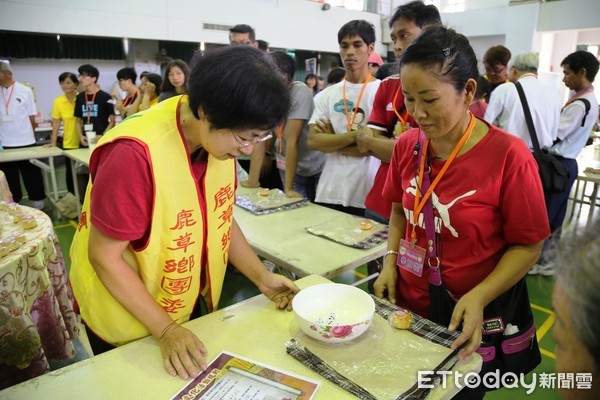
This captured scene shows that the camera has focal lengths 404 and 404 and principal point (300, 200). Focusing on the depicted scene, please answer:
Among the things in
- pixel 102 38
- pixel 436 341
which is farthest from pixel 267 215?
pixel 102 38

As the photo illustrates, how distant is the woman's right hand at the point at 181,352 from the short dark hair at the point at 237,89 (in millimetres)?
492

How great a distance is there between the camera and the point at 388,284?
1268 millimetres

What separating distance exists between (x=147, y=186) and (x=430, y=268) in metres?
0.77

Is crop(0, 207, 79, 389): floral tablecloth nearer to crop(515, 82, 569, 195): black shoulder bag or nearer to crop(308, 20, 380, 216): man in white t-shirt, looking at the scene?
crop(308, 20, 380, 216): man in white t-shirt

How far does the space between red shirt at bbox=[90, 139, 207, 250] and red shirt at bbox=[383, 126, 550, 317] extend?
731 mm

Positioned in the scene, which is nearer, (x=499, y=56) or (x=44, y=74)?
(x=499, y=56)

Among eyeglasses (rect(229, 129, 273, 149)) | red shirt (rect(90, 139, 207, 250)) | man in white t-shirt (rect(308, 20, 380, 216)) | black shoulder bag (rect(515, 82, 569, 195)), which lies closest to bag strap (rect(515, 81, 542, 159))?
black shoulder bag (rect(515, 82, 569, 195))

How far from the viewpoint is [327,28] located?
9789 mm

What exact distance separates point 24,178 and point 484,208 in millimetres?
4830

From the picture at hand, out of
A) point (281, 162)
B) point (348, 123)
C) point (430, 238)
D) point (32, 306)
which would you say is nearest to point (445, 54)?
point (430, 238)

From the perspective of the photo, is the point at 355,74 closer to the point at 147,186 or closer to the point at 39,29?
the point at 147,186

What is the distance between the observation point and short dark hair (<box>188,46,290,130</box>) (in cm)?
85

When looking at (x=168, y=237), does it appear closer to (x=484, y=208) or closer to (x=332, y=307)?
(x=332, y=307)

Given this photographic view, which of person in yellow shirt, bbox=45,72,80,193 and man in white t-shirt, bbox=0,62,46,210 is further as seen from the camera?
person in yellow shirt, bbox=45,72,80,193
